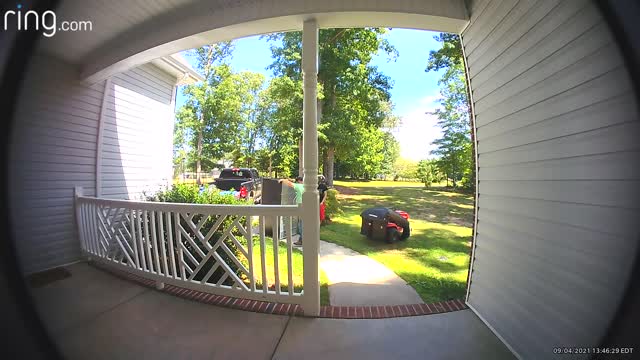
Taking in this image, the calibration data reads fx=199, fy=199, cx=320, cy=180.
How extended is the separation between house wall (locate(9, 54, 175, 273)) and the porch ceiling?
0.41 meters

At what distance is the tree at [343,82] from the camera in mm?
7516

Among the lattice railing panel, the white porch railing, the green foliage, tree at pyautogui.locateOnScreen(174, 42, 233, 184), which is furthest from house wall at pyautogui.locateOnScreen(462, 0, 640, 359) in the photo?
tree at pyautogui.locateOnScreen(174, 42, 233, 184)

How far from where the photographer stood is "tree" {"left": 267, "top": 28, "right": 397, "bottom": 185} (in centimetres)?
752

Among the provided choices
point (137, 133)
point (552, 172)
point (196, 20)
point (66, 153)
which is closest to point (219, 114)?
point (137, 133)

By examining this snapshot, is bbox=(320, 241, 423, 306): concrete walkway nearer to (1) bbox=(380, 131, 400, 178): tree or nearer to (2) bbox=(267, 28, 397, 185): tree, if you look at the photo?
(2) bbox=(267, 28, 397, 185): tree

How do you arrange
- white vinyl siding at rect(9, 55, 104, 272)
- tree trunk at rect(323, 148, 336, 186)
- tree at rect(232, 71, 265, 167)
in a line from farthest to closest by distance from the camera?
tree at rect(232, 71, 265, 167)
tree trunk at rect(323, 148, 336, 186)
white vinyl siding at rect(9, 55, 104, 272)

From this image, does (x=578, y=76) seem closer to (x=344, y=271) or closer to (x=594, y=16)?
(x=594, y=16)

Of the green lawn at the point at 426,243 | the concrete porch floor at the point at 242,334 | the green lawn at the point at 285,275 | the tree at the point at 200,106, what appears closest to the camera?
the concrete porch floor at the point at 242,334

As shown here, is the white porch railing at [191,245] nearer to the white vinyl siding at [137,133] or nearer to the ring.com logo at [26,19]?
the white vinyl siding at [137,133]

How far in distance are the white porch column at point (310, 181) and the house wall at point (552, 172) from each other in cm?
143

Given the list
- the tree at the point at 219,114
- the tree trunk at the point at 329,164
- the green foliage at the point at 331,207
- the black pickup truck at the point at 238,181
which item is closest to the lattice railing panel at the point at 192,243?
the green foliage at the point at 331,207

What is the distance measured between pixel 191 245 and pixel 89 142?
7.84 feet

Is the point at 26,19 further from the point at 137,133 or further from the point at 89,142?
the point at 137,133

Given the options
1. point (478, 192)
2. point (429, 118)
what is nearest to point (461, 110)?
point (429, 118)
